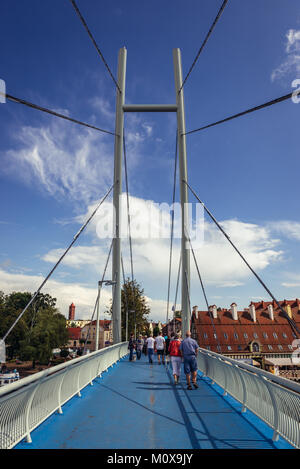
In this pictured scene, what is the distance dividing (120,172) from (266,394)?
12604 mm

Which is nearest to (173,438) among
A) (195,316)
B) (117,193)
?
(117,193)

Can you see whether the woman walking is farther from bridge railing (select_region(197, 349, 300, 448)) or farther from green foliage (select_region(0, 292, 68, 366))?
green foliage (select_region(0, 292, 68, 366))

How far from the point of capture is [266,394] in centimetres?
517

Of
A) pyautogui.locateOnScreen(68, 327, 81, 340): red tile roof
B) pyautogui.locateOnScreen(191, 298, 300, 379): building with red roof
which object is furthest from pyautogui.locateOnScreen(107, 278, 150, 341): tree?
pyautogui.locateOnScreen(68, 327, 81, 340): red tile roof

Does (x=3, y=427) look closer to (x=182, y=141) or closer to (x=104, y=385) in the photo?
(x=104, y=385)

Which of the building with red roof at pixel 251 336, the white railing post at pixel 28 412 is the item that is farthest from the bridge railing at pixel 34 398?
the building with red roof at pixel 251 336

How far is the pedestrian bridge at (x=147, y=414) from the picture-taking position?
4.28 meters

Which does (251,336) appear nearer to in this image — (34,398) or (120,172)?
(120,172)

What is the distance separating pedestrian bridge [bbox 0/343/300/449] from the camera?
4277 mm

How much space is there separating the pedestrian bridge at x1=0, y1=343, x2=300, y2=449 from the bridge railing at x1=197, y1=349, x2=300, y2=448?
12 mm

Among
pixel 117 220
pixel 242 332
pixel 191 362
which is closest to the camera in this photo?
pixel 191 362

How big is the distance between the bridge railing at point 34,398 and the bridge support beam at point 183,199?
6258 millimetres

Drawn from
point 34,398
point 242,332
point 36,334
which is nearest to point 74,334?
point 36,334

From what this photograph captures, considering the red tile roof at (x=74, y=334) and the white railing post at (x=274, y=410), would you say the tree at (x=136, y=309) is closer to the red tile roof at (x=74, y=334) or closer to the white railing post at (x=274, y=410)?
the white railing post at (x=274, y=410)
